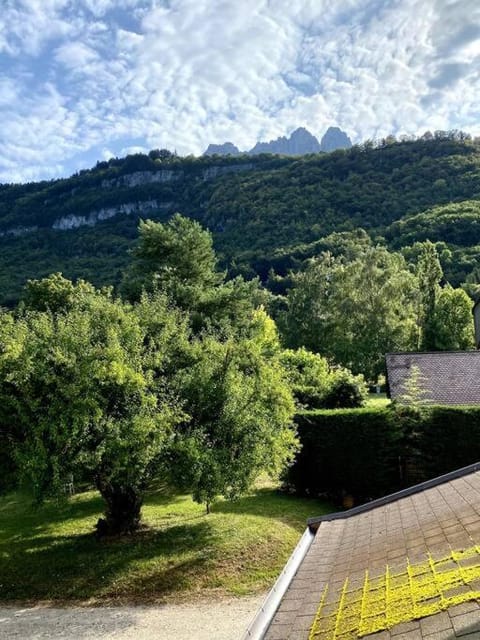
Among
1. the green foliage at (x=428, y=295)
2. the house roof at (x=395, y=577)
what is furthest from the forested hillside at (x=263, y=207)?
the house roof at (x=395, y=577)

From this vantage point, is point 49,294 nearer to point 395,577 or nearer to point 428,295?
point 395,577

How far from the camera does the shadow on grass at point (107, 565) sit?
12.7m

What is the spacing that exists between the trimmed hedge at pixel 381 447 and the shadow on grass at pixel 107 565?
594 centimetres

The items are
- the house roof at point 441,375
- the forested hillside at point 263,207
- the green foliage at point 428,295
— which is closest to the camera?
the house roof at point 441,375

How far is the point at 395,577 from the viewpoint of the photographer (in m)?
4.82

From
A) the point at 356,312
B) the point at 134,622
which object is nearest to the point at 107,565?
the point at 134,622

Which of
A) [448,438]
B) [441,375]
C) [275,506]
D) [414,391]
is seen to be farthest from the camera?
[441,375]

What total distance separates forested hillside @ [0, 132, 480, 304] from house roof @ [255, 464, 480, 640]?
225 ft

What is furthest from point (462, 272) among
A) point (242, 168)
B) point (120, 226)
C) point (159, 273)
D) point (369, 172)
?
point (242, 168)

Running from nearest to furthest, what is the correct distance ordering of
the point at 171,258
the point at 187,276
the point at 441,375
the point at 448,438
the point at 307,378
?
the point at 448,438 → the point at 441,375 → the point at 307,378 → the point at 171,258 → the point at 187,276

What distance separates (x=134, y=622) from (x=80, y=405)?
16.7 ft

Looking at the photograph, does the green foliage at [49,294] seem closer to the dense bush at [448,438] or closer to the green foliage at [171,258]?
the green foliage at [171,258]

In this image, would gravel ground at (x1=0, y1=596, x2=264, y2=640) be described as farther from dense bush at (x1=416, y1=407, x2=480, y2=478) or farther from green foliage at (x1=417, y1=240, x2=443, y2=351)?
green foliage at (x1=417, y1=240, x2=443, y2=351)

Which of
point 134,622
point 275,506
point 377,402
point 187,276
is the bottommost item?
point 134,622
